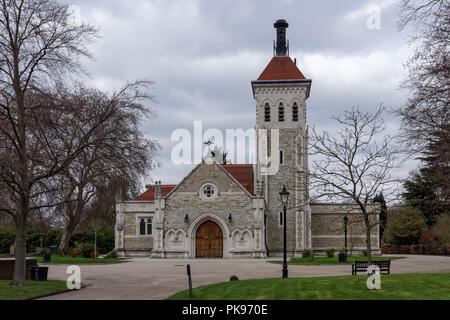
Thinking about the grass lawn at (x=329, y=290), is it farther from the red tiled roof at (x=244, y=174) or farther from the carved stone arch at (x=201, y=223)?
the red tiled roof at (x=244, y=174)

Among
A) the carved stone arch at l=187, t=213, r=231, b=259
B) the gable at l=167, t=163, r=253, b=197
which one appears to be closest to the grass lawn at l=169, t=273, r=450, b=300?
the carved stone arch at l=187, t=213, r=231, b=259

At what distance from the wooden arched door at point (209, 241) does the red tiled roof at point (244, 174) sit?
543cm

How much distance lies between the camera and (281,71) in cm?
4872

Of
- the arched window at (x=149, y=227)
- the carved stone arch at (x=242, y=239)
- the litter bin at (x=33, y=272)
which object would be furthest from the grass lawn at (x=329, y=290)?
the arched window at (x=149, y=227)

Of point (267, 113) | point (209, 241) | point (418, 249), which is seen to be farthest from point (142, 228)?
point (418, 249)

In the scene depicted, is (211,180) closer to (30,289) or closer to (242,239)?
(242,239)

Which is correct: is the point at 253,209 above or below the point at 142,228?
above

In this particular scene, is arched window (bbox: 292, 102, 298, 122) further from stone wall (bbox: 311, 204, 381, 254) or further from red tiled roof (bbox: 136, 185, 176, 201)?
red tiled roof (bbox: 136, 185, 176, 201)

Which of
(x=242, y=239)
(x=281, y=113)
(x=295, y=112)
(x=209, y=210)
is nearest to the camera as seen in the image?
(x=242, y=239)

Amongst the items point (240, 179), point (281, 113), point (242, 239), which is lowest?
point (242, 239)

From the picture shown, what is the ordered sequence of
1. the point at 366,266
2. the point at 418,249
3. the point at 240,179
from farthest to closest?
the point at 418,249, the point at 240,179, the point at 366,266

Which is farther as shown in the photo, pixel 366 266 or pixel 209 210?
pixel 209 210

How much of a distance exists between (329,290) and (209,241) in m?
27.6
